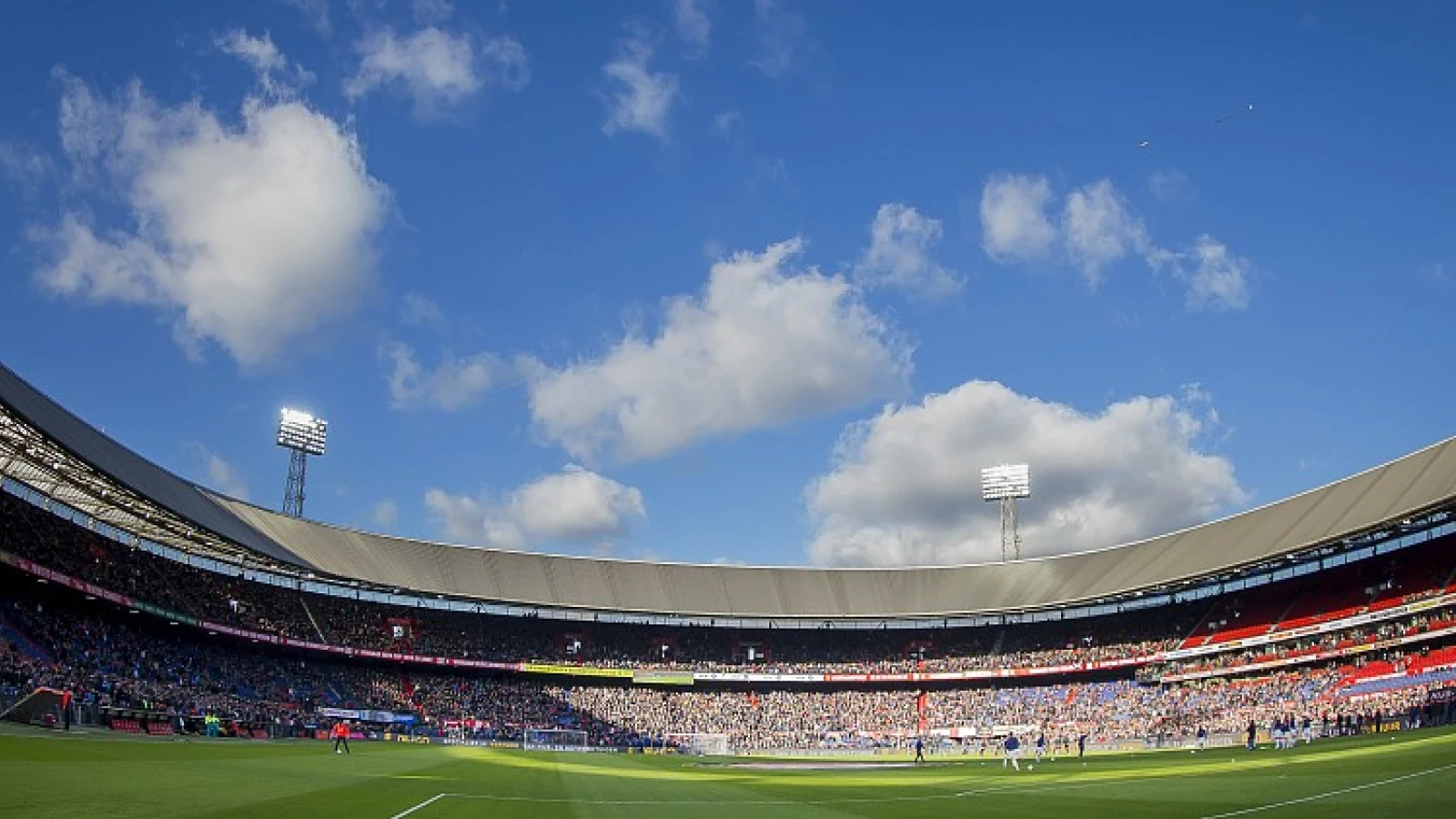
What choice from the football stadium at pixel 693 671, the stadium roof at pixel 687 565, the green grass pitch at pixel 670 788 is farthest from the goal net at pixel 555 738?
the green grass pitch at pixel 670 788

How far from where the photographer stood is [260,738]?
51312 mm

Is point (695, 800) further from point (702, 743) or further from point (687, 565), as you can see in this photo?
point (687, 565)

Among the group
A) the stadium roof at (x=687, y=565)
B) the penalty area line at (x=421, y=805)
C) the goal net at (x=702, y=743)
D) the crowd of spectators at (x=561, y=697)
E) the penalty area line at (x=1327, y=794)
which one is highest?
the stadium roof at (x=687, y=565)

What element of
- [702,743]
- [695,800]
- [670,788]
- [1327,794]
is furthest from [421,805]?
[702,743]

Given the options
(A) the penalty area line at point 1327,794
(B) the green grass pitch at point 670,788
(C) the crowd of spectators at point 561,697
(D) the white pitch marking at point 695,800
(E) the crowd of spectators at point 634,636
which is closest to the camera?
(A) the penalty area line at point 1327,794

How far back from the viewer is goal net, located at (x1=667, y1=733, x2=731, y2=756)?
223ft

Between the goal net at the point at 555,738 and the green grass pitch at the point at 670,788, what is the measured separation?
3514 centimetres

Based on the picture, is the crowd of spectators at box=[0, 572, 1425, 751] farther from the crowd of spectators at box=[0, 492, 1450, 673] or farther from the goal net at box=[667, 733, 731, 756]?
the crowd of spectators at box=[0, 492, 1450, 673]

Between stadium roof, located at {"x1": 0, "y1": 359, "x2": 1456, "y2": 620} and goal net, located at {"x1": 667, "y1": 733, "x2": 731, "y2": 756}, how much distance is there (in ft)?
48.4

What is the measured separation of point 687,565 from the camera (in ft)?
290

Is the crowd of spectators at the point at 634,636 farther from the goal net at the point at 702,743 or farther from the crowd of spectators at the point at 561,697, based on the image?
the goal net at the point at 702,743

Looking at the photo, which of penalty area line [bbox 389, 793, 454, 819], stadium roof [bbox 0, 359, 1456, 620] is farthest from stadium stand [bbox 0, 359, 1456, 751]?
penalty area line [bbox 389, 793, 454, 819]

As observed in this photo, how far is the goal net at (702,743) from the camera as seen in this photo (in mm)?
67938

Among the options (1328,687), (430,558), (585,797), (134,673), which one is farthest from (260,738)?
(1328,687)
